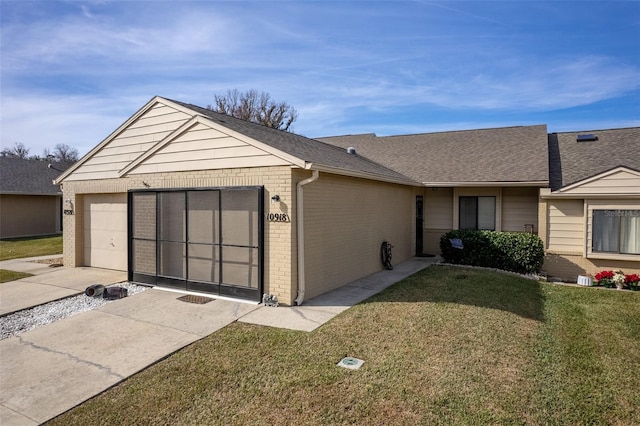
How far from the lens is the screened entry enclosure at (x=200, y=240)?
7.24 metres

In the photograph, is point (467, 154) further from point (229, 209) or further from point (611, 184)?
point (229, 209)

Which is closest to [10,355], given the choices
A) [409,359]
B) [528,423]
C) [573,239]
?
[409,359]

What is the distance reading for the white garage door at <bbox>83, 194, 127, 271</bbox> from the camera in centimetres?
1023

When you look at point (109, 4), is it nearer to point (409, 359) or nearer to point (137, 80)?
point (137, 80)

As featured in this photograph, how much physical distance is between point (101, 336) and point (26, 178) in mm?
21058

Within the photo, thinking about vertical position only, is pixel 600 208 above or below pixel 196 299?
above

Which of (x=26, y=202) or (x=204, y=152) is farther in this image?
(x=26, y=202)

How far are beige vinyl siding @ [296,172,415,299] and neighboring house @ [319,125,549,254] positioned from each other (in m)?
2.17

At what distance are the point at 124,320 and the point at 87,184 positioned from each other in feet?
20.4

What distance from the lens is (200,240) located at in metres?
7.90

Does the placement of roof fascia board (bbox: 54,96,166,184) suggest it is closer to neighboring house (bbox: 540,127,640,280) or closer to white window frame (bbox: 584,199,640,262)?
neighboring house (bbox: 540,127,640,280)

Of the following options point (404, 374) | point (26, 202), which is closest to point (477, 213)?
point (404, 374)

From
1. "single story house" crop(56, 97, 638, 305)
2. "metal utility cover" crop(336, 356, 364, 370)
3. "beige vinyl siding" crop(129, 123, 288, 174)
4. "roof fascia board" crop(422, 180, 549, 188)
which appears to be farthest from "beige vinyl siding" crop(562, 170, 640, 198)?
"metal utility cover" crop(336, 356, 364, 370)

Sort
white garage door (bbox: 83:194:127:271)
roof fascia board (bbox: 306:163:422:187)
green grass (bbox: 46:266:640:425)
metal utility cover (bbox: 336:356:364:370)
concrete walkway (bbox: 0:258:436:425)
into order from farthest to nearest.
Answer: white garage door (bbox: 83:194:127:271) → roof fascia board (bbox: 306:163:422:187) → metal utility cover (bbox: 336:356:364:370) → concrete walkway (bbox: 0:258:436:425) → green grass (bbox: 46:266:640:425)
